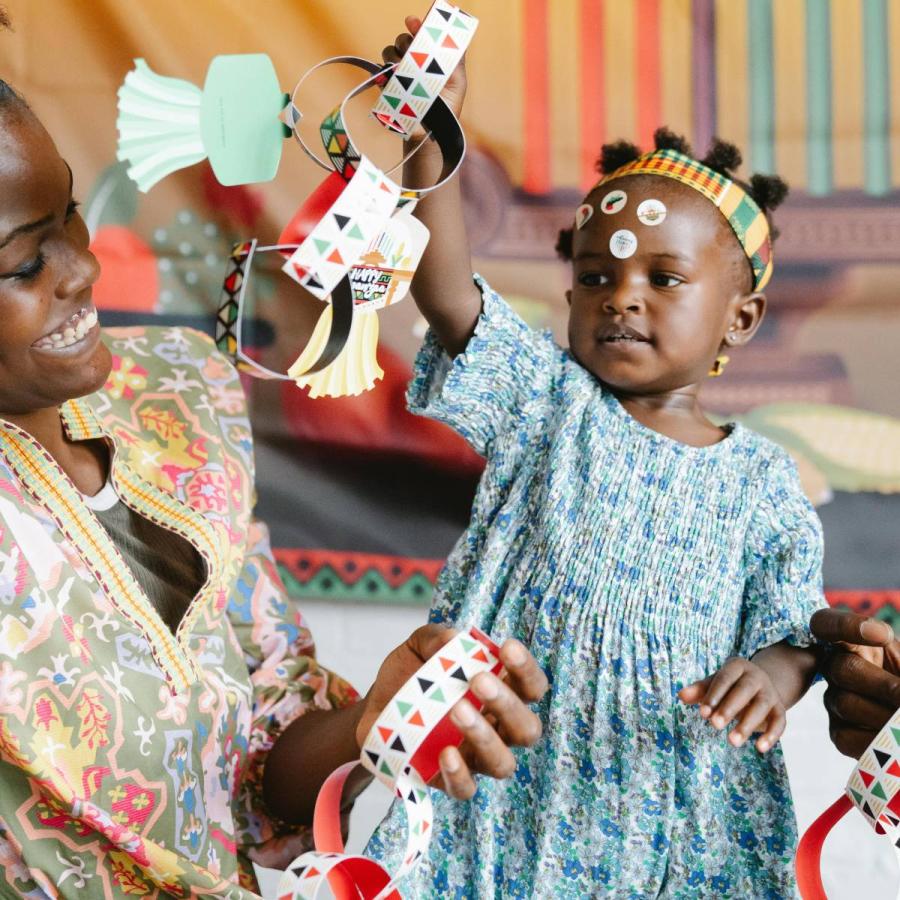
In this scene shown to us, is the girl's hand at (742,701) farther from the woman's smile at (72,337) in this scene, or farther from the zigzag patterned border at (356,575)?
the zigzag patterned border at (356,575)

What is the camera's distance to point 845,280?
1.81 metres

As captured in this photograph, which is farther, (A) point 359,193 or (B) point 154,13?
(B) point 154,13

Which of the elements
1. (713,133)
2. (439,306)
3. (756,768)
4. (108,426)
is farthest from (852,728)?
(713,133)

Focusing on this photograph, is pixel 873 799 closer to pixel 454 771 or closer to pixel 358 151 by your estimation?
pixel 454 771

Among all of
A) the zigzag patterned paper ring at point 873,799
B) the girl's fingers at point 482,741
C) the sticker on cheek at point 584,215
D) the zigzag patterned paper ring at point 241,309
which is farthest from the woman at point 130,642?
the sticker on cheek at point 584,215

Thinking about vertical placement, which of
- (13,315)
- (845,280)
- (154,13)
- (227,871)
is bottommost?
(227,871)

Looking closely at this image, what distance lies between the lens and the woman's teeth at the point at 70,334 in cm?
94

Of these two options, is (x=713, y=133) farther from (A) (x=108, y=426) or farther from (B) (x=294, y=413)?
(A) (x=108, y=426)

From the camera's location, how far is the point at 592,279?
1.31m

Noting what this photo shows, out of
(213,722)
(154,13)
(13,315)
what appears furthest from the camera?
(154,13)

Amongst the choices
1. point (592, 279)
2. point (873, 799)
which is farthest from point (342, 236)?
point (873, 799)

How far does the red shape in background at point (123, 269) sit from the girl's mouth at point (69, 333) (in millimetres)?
889

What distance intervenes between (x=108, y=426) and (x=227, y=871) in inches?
17.3

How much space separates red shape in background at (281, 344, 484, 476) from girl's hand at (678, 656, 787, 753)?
31.7 inches
